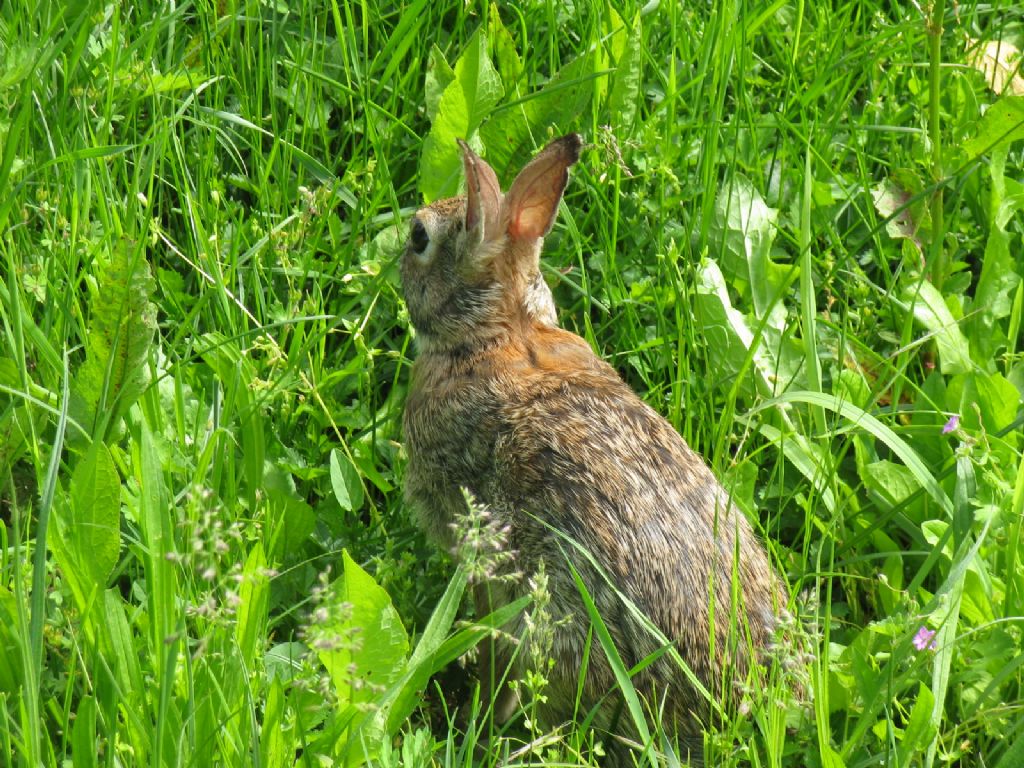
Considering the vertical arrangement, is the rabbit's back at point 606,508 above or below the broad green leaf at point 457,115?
below

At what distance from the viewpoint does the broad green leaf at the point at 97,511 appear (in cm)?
333

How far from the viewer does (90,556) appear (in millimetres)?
3334

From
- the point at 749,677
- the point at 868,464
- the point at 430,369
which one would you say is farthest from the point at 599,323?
the point at 749,677

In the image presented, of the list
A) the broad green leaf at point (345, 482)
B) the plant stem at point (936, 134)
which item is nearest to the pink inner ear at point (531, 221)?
the broad green leaf at point (345, 482)

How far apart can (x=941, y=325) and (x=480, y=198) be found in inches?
60.8

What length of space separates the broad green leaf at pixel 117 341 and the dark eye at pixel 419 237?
103 centimetres

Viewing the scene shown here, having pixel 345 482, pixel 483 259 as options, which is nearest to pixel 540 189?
pixel 483 259

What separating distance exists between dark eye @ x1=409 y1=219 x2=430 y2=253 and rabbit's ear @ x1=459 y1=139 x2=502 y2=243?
0.19 meters

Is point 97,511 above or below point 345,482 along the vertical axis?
above

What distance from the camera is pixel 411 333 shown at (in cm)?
471

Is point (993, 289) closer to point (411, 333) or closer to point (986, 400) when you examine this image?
point (986, 400)

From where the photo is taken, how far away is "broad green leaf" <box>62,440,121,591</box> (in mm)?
3326

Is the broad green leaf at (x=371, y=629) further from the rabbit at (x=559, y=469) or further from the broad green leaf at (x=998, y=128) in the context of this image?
the broad green leaf at (x=998, y=128)

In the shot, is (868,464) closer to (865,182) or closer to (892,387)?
(892,387)
